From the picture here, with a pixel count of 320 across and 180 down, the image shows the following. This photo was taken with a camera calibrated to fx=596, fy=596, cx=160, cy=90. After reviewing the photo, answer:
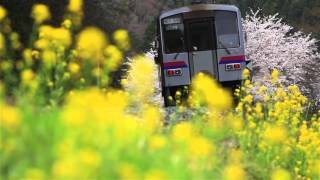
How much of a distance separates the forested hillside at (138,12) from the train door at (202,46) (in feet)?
17.4

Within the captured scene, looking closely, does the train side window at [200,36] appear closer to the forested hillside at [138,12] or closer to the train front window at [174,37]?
the train front window at [174,37]

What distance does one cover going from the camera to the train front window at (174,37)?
13570 millimetres

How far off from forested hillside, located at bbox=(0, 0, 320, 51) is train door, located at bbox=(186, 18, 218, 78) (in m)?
5.32

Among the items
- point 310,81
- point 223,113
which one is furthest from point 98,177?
point 310,81

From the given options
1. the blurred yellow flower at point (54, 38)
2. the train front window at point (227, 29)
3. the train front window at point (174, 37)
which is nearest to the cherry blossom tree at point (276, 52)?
the train front window at point (227, 29)

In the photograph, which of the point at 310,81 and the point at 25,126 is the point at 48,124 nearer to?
the point at 25,126

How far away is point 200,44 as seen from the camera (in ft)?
45.0

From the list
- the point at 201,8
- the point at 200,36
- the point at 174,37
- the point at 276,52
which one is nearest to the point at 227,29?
the point at 200,36

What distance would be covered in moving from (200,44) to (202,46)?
80 mm

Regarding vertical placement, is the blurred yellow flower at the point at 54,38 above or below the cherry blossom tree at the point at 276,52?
above

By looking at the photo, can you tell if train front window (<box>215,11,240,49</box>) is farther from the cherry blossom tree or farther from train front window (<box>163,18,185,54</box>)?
the cherry blossom tree

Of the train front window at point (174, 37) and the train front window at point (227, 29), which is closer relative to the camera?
the train front window at point (227, 29)

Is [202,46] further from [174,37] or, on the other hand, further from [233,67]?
[233,67]

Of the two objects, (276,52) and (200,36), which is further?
(276,52)
